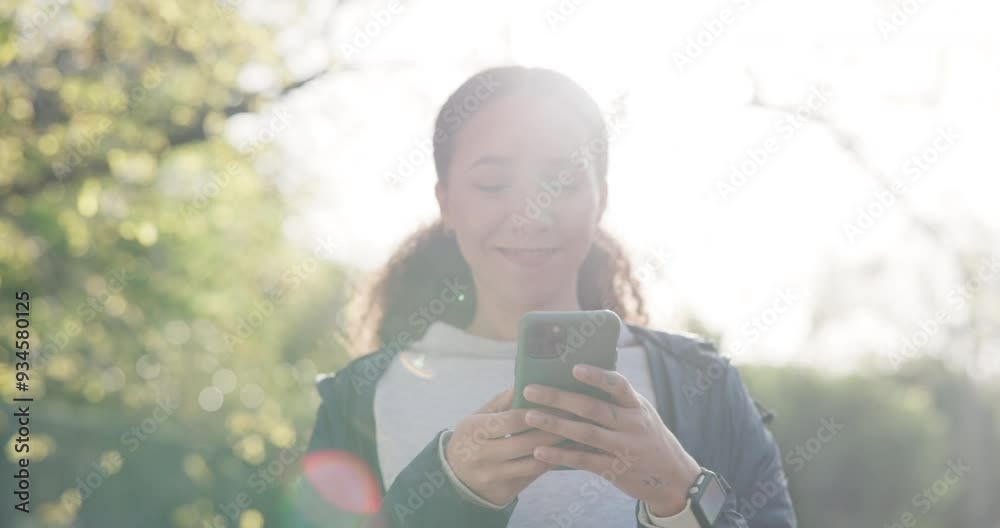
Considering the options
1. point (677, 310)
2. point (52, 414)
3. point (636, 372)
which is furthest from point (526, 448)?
point (52, 414)

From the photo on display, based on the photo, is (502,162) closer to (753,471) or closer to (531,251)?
(531,251)

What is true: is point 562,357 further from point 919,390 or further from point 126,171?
point 919,390

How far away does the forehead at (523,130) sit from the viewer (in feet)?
8.27

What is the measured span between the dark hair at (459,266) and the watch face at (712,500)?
2.77 ft

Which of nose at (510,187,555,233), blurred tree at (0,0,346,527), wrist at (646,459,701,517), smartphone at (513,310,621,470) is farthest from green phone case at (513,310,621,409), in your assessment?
blurred tree at (0,0,346,527)

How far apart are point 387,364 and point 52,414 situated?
10.6 meters

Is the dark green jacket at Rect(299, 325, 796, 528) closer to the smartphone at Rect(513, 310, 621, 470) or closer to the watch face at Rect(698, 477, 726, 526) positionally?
the watch face at Rect(698, 477, 726, 526)

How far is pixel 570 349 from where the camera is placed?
2141mm

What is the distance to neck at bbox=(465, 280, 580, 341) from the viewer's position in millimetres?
2650

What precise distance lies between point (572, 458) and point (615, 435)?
0.10m

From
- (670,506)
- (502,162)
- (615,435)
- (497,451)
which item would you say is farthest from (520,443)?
(502,162)

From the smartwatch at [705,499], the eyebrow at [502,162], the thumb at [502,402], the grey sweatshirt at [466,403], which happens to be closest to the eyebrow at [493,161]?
the eyebrow at [502,162]

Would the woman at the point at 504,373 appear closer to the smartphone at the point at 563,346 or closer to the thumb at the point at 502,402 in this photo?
the thumb at the point at 502,402

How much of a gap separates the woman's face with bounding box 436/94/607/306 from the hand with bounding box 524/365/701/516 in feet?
1.85
